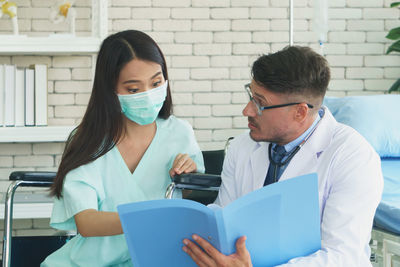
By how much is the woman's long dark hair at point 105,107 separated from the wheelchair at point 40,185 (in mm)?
141

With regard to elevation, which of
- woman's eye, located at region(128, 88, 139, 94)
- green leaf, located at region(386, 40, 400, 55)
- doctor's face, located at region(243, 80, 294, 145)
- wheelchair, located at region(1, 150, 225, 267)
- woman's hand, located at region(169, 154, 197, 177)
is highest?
green leaf, located at region(386, 40, 400, 55)

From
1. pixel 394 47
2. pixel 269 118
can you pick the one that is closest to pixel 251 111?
pixel 269 118

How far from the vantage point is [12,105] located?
2.96 meters

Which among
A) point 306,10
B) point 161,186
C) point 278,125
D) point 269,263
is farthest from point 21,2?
point 269,263

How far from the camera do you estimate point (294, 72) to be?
143 cm

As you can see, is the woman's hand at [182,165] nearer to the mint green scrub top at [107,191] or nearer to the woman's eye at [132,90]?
the mint green scrub top at [107,191]

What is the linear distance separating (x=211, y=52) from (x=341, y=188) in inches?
82.9

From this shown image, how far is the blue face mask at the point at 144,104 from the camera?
164 cm

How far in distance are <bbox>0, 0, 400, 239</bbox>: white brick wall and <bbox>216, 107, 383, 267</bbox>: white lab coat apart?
1834 mm

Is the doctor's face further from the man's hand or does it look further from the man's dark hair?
the man's hand

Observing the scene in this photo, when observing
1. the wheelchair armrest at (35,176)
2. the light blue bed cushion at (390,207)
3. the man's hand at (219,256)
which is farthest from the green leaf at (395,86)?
the man's hand at (219,256)

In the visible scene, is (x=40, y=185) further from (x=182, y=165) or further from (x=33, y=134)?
(x=33, y=134)

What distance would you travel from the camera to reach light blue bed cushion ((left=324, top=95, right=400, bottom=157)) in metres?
2.47

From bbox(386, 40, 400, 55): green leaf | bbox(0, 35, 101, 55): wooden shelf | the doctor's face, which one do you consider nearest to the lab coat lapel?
the doctor's face
